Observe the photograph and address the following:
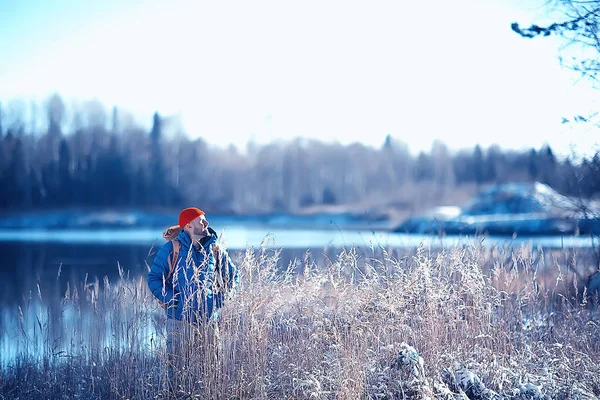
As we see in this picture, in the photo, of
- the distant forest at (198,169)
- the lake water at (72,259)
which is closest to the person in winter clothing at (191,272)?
the lake water at (72,259)

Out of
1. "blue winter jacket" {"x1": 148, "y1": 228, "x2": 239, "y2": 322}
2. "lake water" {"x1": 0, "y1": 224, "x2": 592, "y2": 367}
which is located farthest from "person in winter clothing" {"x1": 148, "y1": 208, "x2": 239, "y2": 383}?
"lake water" {"x1": 0, "y1": 224, "x2": 592, "y2": 367}

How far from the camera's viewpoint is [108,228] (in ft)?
146

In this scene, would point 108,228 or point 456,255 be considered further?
point 108,228

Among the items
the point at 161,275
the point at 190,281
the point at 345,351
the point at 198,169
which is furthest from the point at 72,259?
the point at 198,169

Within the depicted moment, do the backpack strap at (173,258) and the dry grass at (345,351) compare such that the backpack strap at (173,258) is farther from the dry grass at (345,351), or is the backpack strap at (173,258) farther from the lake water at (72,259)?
the lake water at (72,259)

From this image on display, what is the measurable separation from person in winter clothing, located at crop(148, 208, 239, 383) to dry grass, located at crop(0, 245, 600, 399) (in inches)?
4.3

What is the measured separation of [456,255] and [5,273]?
14878 mm

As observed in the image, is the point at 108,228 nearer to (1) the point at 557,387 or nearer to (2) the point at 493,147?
(2) the point at 493,147

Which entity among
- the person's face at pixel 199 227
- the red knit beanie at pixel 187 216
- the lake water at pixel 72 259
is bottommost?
the lake water at pixel 72 259

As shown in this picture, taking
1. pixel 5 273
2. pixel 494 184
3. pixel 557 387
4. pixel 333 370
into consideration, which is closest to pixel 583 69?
pixel 557 387

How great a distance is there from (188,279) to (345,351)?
56.9 inches

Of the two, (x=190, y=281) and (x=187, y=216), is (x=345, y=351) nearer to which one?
(x=190, y=281)

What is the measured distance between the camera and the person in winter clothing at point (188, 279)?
4.99m

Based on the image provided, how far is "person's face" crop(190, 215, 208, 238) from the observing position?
498 centimetres
